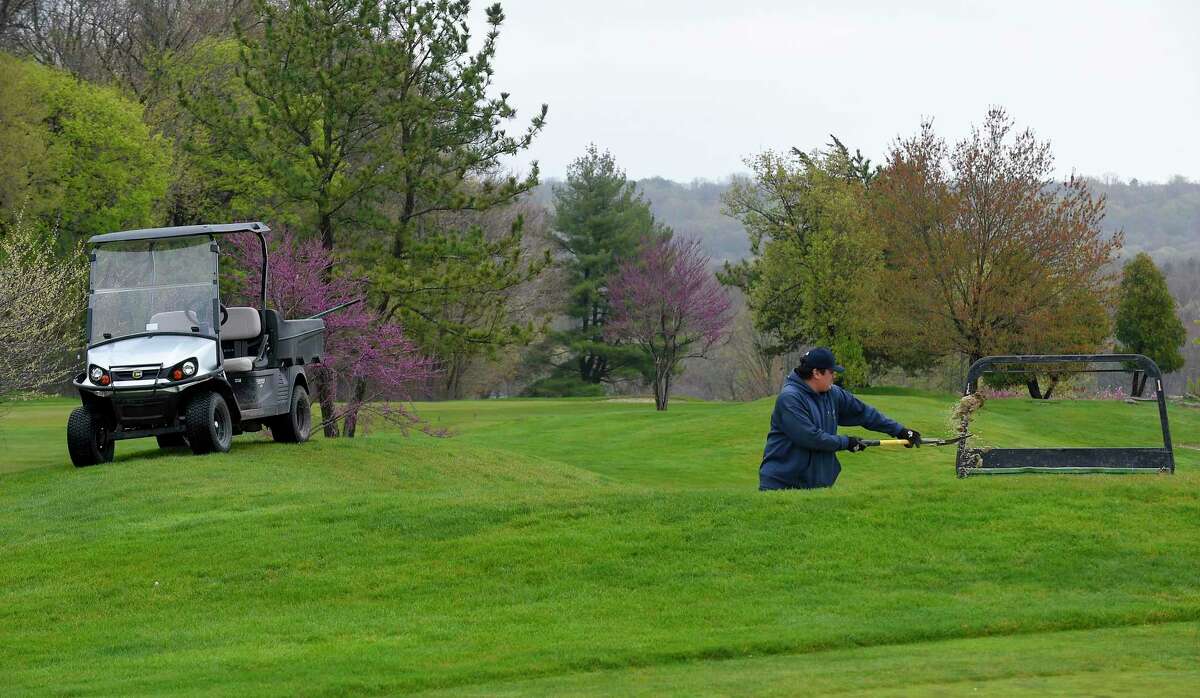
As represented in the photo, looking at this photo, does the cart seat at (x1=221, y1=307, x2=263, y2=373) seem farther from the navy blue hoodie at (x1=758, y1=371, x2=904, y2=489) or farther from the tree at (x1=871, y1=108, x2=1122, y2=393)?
the tree at (x1=871, y1=108, x2=1122, y2=393)

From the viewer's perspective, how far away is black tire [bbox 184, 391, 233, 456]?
19094mm

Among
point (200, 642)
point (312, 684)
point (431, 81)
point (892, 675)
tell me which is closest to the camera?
point (892, 675)

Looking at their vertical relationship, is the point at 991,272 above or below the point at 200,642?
above

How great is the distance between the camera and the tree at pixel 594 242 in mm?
79562

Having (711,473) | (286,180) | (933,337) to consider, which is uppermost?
(286,180)

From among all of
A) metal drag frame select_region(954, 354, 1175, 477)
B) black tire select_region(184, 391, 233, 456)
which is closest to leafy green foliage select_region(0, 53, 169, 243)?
black tire select_region(184, 391, 233, 456)

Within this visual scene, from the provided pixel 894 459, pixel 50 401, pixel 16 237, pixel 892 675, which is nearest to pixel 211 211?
pixel 50 401

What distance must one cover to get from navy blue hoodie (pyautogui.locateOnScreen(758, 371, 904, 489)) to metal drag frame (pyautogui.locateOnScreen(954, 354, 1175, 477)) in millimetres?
1416

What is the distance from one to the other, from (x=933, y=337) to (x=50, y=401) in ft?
101

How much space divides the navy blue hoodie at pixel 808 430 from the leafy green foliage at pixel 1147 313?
170 feet

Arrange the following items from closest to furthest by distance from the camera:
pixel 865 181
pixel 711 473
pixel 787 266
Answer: pixel 711 473 → pixel 787 266 → pixel 865 181

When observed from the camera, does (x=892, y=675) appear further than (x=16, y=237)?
No

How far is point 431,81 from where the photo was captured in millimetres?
33094

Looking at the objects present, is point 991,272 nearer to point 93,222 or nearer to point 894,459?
point 894,459
